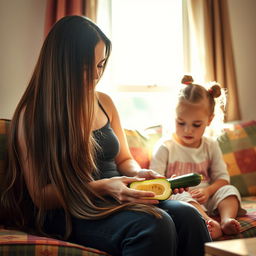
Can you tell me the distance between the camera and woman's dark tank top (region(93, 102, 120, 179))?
6.37ft

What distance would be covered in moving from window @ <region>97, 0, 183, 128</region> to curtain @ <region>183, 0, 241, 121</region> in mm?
204

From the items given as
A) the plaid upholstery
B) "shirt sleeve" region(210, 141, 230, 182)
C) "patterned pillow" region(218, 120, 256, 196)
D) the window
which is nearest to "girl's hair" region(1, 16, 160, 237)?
the plaid upholstery

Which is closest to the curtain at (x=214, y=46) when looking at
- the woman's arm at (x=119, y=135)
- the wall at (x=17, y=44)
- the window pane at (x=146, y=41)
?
the window pane at (x=146, y=41)

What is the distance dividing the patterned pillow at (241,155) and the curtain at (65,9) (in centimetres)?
120

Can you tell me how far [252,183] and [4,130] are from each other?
4.92 feet

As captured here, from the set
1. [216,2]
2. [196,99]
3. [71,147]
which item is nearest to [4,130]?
[71,147]

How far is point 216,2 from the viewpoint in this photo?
11.0 feet

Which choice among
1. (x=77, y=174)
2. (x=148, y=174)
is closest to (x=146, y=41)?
(x=148, y=174)

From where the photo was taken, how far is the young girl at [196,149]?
2406 mm

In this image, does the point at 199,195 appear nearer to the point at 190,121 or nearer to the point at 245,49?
the point at 190,121

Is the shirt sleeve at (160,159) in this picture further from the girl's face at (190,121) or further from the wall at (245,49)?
the wall at (245,49)

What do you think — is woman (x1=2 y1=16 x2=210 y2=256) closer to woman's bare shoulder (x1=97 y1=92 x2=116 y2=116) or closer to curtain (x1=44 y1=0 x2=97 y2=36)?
woman's bare shoulder (x1=97 y1=92 x2=116 y2=116)

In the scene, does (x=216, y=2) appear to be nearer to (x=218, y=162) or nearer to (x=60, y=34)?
(x=218, y=162)

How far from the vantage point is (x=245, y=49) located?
3.64 m
